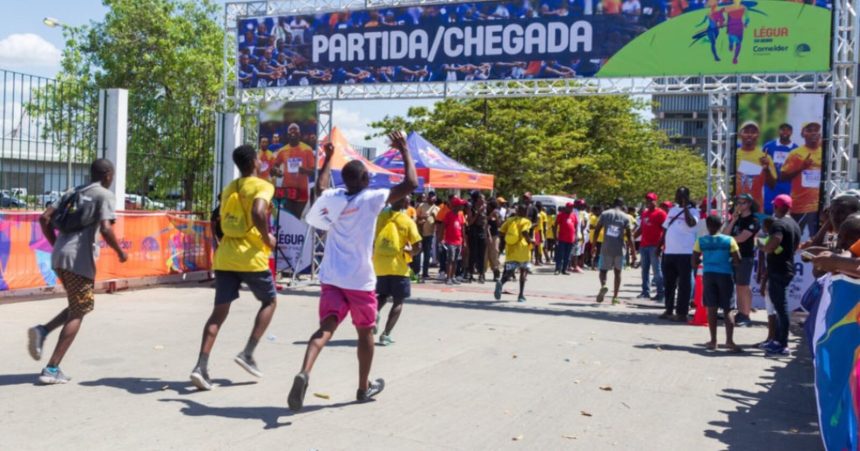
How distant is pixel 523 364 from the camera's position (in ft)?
27.0

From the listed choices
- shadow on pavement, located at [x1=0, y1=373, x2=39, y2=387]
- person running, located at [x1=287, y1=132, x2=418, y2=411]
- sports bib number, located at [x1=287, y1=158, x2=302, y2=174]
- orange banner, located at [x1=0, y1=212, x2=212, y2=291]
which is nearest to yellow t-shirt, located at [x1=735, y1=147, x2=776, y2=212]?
sports bib number, located at [x1=287, y1=158, x2=302, y2=174]

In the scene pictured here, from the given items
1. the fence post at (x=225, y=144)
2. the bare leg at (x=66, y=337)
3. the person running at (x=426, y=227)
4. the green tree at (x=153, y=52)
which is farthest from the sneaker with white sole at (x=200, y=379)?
the green tree at (x=153, y=52)

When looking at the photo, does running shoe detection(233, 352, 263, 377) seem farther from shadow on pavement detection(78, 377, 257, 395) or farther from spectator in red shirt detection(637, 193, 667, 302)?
spectator in red shirt detection(637, 193, 667, 302)

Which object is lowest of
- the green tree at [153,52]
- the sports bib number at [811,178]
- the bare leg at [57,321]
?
the bare leg at [57,321]

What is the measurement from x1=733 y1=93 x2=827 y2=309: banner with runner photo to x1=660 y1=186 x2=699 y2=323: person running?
98cm

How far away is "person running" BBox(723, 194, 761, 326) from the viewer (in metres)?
10.8

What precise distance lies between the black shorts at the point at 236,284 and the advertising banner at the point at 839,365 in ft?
13.1

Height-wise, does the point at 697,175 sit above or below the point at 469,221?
above

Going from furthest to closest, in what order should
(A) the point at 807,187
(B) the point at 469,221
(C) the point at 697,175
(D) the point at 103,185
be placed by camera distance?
(C) the point at 697,175
(B) the point at 469,221
(A) the point at 807,187
(D) the point at 103,185

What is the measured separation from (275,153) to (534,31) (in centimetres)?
532

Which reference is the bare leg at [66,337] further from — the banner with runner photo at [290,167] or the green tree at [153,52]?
the green tree at [153,52]

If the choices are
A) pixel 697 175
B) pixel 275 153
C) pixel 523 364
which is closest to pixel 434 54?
pixel 275 153

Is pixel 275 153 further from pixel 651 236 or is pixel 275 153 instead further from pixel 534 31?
pixel 651 236

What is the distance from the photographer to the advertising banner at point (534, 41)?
12.5 m
